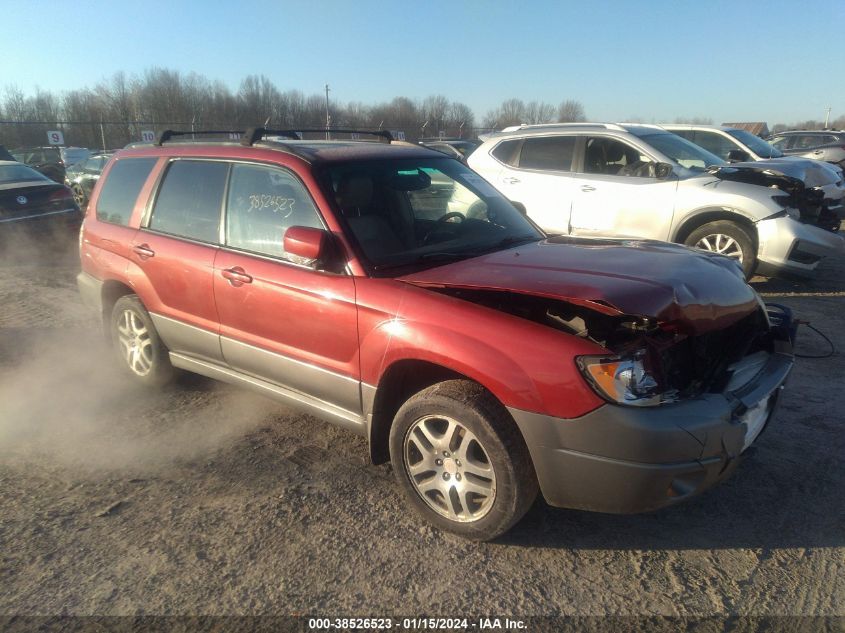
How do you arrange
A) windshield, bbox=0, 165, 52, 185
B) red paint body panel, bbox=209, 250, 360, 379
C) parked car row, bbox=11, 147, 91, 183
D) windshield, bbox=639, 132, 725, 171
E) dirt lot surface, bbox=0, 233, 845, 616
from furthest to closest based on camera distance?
parked car row, bbox=11, 147, 91, 183 → windshield, bbox=0, 165, 52, 185 → windshield, bbox=639, 132, 725, 171 → red paint body panel, bbox=209, 250, 360, 379 → dirt lot surface, bbox=0, 233, 845, 616

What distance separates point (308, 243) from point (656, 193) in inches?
211

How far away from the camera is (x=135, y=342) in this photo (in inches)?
181

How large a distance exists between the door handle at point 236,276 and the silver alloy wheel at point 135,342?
48.1 inches

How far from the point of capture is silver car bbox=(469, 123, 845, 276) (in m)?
6.70

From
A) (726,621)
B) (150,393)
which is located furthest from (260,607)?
(150,393)

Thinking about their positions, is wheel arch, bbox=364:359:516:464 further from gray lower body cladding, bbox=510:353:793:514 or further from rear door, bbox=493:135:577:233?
rear door, bbox=493:135:577:233

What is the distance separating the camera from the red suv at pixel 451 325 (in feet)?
7.97

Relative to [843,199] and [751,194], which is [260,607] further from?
[843,199]

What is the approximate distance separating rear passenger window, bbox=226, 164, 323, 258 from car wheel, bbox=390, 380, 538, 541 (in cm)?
120

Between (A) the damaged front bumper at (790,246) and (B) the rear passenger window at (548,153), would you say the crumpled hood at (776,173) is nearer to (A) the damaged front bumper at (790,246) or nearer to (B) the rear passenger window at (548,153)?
(A) the damaged front bumper at (790,246)

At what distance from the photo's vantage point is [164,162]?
432 centimetres

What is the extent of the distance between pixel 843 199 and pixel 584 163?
4.37m

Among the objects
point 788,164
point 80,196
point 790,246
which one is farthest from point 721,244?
point 80,196

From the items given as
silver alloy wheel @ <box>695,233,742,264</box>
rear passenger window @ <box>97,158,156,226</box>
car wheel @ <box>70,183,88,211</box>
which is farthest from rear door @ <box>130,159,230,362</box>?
car wheel @ <box>70,183,88,211</box>
